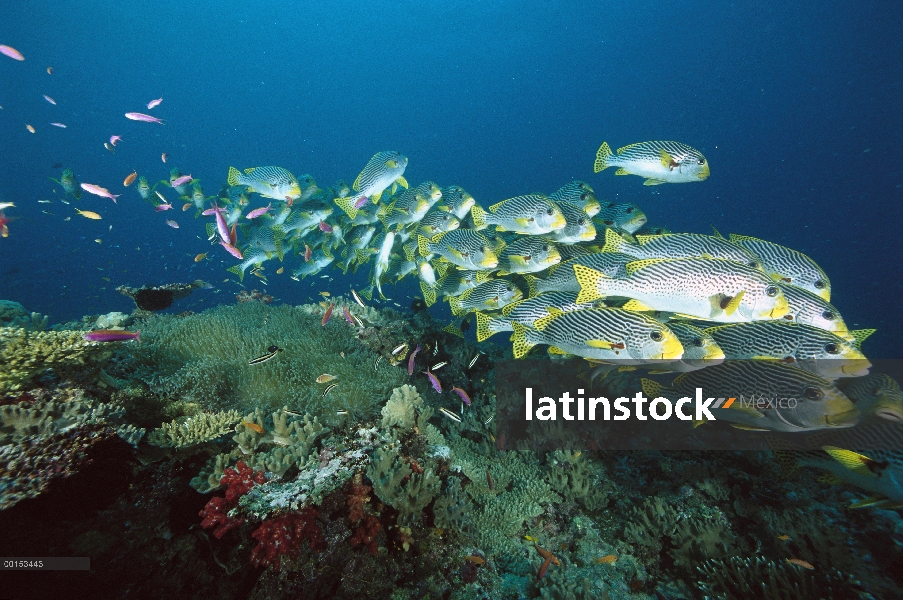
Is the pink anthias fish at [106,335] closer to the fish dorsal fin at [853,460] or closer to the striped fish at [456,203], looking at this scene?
the striped fish at [456,203]

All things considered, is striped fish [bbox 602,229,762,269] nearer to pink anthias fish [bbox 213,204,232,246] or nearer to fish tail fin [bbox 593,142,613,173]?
fish tail fin [bbox 593,142,613,173]

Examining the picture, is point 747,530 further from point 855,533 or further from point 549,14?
point 549,14

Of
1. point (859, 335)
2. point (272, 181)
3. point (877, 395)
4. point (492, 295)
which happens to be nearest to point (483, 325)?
point (492, 295)

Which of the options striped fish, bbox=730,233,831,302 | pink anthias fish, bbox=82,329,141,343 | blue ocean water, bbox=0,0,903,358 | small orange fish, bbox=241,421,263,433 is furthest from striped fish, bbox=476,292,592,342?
blue ocean water, bbox=0,0,903,358

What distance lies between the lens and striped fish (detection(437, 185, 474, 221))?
6.06 m

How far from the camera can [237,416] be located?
385 centimetres

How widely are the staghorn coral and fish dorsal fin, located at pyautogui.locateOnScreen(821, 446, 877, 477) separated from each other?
1212 mm

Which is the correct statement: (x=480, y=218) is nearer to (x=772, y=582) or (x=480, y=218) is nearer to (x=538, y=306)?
(x=538, y=306)

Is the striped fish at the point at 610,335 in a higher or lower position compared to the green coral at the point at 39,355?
lower

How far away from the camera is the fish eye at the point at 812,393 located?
2.85 metres

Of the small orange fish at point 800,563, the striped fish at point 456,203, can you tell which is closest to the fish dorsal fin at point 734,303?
the small orange fish at point 800,563

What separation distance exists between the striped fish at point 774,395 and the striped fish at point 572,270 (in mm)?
1293

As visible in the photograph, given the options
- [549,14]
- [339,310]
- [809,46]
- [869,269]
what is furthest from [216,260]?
[869,269]

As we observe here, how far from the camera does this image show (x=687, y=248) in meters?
3.70
